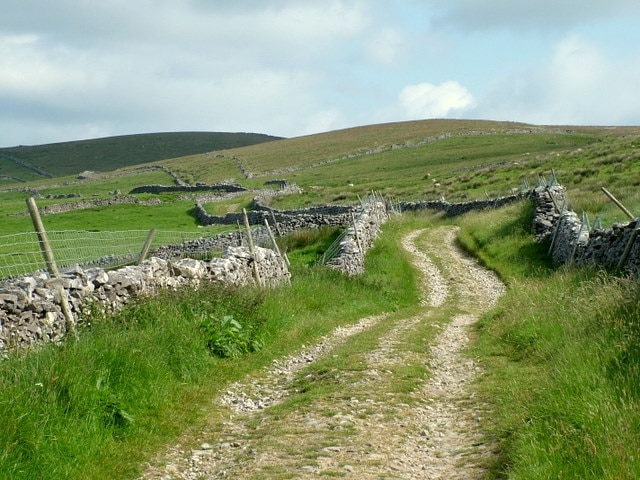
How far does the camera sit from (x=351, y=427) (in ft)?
26.3

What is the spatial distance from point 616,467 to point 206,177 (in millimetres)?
118820

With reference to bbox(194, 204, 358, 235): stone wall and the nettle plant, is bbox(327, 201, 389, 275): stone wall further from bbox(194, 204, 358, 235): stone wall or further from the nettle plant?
the nettle plant

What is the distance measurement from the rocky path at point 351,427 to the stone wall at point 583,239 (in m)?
5.42

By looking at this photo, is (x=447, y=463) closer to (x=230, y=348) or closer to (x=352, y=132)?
(x=230, y=348)

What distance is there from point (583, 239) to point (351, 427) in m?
14.8

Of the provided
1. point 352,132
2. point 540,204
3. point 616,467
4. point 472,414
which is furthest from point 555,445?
point 352,132

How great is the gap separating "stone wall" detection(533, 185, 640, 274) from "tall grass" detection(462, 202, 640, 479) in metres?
2.11

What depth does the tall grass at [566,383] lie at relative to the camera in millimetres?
5906

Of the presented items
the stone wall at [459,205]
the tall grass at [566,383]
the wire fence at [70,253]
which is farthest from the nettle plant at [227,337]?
the stone wall at [459,205]

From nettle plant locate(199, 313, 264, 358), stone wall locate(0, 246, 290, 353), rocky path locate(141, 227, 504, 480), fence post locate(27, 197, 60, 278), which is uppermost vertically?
fence post locate(27, 197, 60, 278)

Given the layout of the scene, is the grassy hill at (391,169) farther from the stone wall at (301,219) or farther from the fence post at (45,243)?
the fence post at (45,243)

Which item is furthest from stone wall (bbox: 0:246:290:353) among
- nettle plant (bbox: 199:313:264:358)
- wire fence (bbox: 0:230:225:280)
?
nettle plant (bbox: 199:313:264:358)

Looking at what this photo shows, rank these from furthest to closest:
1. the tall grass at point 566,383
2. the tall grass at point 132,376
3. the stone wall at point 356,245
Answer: the stone wall at point 356,245, the tall grass at point 132,376, the tall grass at point 566,383

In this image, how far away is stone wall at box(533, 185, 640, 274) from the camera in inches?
625
